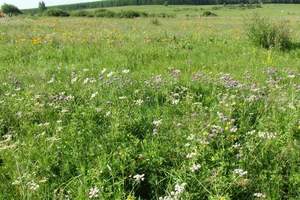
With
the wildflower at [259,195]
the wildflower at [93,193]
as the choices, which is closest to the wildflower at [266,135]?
the wildflower at [259,195]

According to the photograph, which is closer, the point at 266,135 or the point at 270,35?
the point at 266,135

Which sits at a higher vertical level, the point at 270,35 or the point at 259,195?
the point at 270,35

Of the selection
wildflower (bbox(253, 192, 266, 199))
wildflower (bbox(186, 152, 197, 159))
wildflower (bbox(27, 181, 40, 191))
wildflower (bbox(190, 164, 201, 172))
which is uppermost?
wildflower (bbox(186, 152, 197, 159))

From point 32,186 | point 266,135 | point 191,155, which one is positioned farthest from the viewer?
point 266,135

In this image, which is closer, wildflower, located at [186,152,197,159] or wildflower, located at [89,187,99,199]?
wildflower, located at [89,187,99,199]

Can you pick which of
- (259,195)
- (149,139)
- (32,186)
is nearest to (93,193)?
(32,186)

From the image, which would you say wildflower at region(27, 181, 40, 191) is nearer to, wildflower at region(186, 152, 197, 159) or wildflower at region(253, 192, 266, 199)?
wildflower at region(186, 152, 197, 159)

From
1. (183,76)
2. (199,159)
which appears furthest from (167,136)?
(183,76)

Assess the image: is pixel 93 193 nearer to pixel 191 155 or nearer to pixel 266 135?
pixel 191 155

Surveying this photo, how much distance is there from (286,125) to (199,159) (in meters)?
1.29

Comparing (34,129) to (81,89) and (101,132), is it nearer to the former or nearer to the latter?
(101,132)

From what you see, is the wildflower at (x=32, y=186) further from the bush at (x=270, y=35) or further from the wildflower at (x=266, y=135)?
the bush at (x=270, y=35)

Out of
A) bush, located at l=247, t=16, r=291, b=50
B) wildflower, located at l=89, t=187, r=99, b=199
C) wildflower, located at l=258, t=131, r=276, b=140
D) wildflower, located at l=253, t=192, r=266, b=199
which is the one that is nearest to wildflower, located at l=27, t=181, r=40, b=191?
wildflower, located at l=89, t=187, r=99, b=199

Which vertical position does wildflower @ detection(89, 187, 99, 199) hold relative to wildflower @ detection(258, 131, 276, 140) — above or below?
below
